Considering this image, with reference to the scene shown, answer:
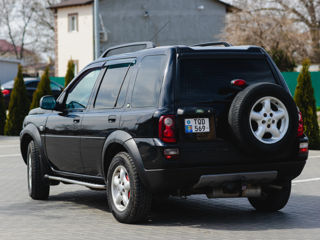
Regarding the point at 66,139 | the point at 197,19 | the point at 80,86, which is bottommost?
the point at 66,139

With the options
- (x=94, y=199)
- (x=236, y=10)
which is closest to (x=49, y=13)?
(x=236, y=10)

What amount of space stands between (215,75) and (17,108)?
1747 cm

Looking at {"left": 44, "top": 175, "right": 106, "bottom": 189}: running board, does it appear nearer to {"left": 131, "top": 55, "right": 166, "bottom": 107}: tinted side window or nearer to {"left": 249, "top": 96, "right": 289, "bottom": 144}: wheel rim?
{"left": 131, "top": 55, "right": 166, "bottom": 107}: tinted side window

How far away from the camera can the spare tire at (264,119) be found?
277 inches

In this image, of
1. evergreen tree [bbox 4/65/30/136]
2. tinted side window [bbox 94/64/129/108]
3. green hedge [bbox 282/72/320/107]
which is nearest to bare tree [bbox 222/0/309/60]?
green hedge [bbox 282/72/320/107]

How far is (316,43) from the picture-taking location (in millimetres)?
46875

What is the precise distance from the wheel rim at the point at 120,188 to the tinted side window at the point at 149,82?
0.75 meters

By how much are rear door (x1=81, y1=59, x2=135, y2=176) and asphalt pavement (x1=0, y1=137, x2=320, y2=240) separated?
0.73 meters

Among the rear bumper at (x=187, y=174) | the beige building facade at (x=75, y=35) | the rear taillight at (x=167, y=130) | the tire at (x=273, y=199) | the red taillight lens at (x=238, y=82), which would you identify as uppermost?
the beige building facade at (x=75, y=35)

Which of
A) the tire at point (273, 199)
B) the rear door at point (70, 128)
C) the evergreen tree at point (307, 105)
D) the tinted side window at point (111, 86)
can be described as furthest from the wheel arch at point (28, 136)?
the evergreen tree at point (307, 105)

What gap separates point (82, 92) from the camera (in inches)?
348

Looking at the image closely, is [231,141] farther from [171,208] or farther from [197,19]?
[197,19]

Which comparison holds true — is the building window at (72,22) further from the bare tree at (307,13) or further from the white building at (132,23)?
the bare tree at (307,13)

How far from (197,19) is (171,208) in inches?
1719
